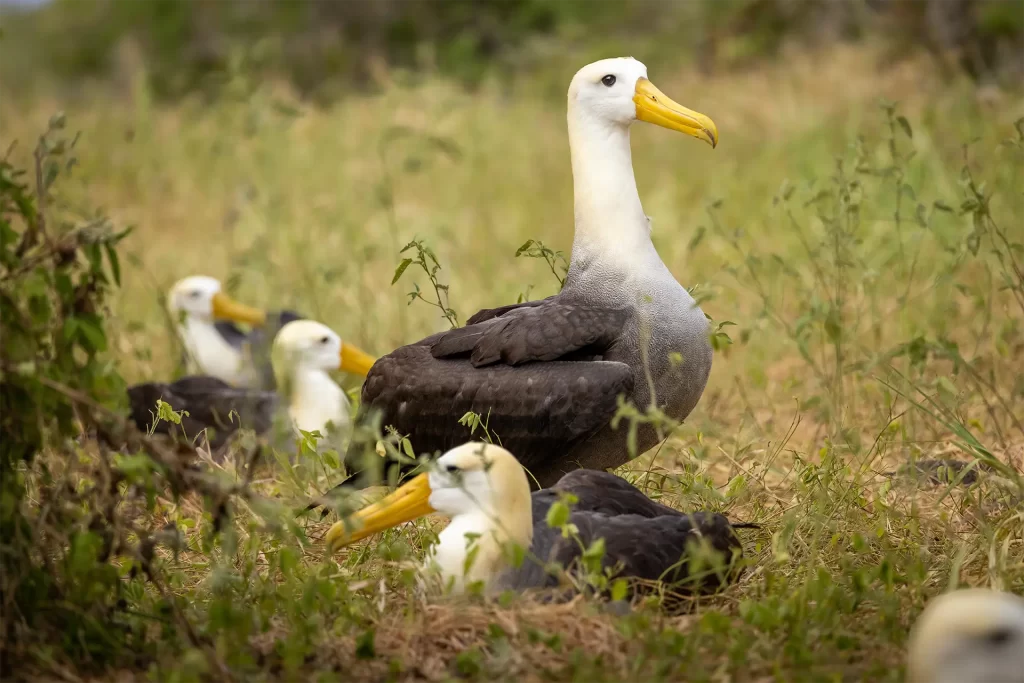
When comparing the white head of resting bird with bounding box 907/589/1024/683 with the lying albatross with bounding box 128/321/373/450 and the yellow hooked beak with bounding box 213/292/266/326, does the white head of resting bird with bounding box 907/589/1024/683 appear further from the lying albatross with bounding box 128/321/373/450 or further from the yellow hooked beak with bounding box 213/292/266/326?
the yellow hooked beak with bounding box 213/292/266/326

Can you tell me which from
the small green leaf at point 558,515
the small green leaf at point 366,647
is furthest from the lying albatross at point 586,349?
the small green leaf at point 366,647

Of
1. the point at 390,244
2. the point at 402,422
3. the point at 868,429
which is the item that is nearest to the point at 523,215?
the point at 390,244

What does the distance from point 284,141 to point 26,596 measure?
25.1 feet

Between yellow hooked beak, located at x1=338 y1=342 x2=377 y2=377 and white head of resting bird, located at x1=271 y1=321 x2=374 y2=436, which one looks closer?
white head of resting bird, located at x1=271 y1=321 x2=374 y2=436

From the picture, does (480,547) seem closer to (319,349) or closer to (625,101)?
(625,101)

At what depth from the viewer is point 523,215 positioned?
27.1 ft

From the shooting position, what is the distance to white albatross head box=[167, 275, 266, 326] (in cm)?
672

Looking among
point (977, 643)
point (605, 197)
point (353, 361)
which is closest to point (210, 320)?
point (353, 361)

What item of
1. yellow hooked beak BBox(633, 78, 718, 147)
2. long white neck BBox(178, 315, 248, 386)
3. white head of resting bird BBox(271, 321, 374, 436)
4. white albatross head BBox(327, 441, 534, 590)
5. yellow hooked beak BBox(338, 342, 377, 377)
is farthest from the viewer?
long white neck BBox(178, 315, 248, 386)

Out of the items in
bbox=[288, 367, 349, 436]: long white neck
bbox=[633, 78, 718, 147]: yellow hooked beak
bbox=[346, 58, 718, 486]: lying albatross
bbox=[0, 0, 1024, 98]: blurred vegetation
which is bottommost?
bbox=[288, 367, 349, 436]: long white neck

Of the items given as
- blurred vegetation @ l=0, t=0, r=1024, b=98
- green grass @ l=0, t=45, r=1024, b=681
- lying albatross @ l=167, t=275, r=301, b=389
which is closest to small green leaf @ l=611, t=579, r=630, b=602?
green grass @ l=0, t=45, r=1024, b=681

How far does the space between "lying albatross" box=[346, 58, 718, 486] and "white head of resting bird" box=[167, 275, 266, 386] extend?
2.95 meters

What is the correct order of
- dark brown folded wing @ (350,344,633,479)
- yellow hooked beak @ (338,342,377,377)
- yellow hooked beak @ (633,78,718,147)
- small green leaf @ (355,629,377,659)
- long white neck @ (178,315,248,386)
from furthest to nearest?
long white neck @ (178,315,248,386), yellow hooked beak @ (338,342,377,377), yellow hooked beak @ (633,78,718,147), dark brown folded wing @ (350,344,633,479), small green leaf @ (355,629,377,659)

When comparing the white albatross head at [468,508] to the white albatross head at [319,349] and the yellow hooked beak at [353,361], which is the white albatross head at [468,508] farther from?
the yellow hooked beak at [353,361]
